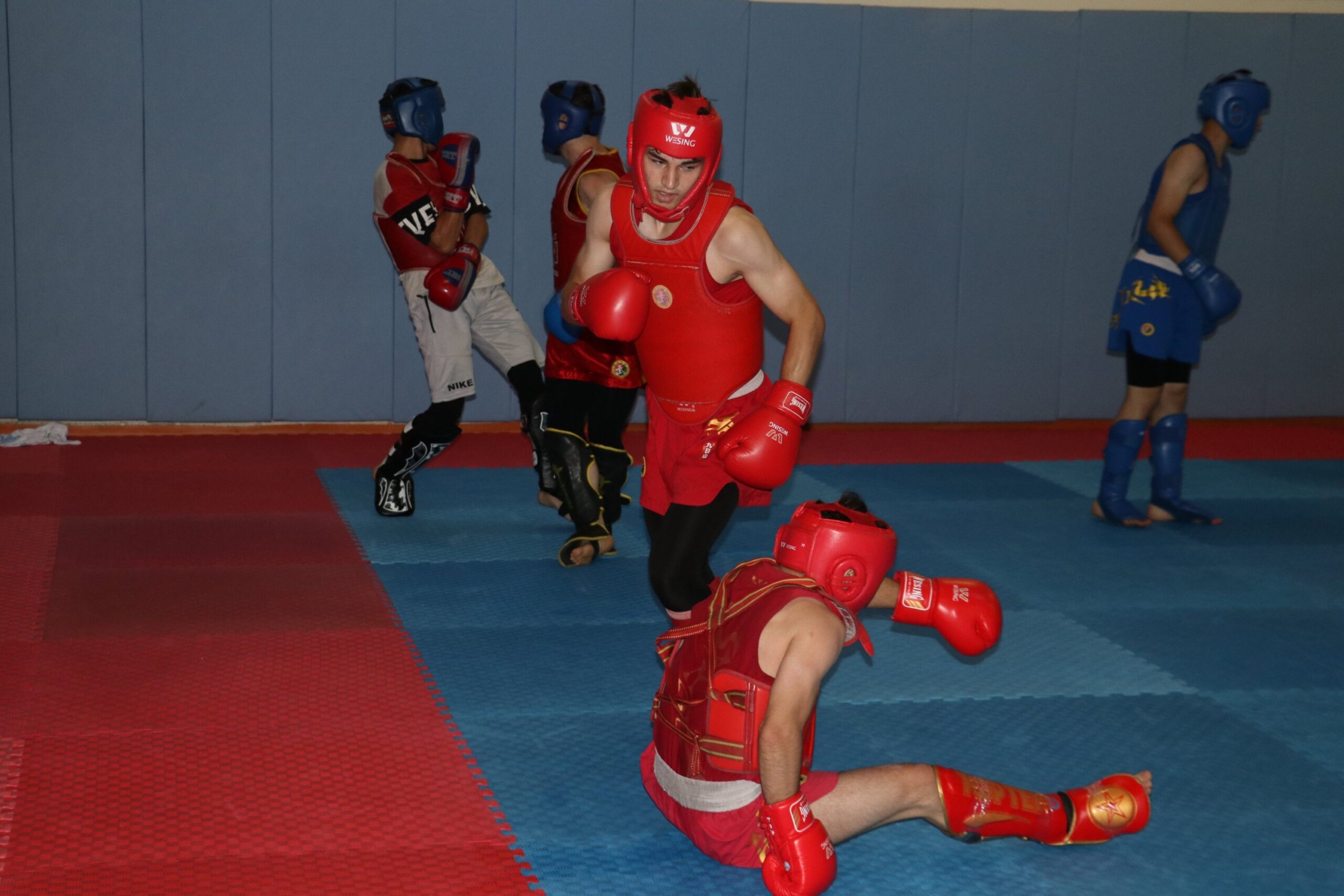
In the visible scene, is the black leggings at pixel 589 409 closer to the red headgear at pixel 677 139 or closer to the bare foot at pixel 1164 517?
the red headgear at pixel 677 139

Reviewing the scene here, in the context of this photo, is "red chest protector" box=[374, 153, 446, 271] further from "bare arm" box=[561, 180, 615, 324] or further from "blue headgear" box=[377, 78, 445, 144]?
"bare arm" box=[561, 180, 615, 324]

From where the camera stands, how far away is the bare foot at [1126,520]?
636 centimetres

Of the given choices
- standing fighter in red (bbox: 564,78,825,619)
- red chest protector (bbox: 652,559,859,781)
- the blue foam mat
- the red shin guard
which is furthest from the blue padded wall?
red chest protector (bbox: 652,559,859,781)

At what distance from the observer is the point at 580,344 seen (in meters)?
5.38

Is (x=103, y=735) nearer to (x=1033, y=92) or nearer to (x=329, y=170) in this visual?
(x=329, y=170)

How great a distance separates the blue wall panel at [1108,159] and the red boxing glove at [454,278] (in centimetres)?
491

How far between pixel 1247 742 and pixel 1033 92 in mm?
6188

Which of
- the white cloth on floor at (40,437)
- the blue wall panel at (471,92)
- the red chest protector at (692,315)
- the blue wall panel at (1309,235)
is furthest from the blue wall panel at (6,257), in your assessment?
the blue wall panel at (1309,235)

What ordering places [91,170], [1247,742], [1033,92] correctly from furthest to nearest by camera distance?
[1033,92] → [91,170] → [1247,742]

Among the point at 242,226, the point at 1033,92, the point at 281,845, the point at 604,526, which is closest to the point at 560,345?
the point at 604,526

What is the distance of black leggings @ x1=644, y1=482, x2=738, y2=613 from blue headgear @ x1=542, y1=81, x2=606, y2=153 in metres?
2.17

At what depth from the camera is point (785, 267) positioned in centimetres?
364

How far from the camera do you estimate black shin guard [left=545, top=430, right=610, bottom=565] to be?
5418 millimetres

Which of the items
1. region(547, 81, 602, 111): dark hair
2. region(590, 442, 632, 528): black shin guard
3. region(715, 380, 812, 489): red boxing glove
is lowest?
region(590, 442, 632, 528): black shin guard
